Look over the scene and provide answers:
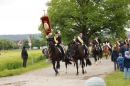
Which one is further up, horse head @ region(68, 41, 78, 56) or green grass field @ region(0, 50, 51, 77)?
horse head @ region(68, 41, 78, 56)

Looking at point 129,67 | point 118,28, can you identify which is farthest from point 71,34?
point 129,67

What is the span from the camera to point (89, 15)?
28172 mm

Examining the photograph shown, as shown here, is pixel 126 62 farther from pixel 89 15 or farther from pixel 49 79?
pixel 89 15

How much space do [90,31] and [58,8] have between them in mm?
6463

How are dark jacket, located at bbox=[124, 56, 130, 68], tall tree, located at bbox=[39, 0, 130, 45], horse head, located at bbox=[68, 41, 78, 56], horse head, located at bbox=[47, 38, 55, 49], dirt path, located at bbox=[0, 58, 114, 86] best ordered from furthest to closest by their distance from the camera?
tall tree, located at bbox=[39, 0, 130, 45] → horse head, located at bbox=[68, 41, 78, 56] → horse head, located at bbox=[47, 38, 55, 49] → dark jacket, located at bbox=[124, 56, 130, 68] → dirt path, located at bbox=[0, 58, 114, 86]

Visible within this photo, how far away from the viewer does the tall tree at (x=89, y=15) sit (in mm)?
29625

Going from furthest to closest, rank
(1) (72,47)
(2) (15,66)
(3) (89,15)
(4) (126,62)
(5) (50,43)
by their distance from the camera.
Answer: (3) (89,15)
(2) (15,66)
(1) (72,47)
(5) (50,43)
(4) (126,62)

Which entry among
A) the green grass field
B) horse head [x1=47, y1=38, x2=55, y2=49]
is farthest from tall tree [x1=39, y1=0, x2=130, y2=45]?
horse head [x1=47, y1=38, x2=55, y2=49]

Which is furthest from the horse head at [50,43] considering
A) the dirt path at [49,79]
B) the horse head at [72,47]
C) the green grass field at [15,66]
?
the green grass field at [15,66]

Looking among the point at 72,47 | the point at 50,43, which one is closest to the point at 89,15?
→ the point at 72,47

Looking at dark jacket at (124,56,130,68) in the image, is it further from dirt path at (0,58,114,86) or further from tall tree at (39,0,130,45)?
tall tree at (39,0,130,45)

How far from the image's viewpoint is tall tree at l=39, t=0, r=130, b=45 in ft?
97.2

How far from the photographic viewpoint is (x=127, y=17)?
3061cm

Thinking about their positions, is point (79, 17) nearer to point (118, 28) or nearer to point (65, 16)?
point (65, 16)
